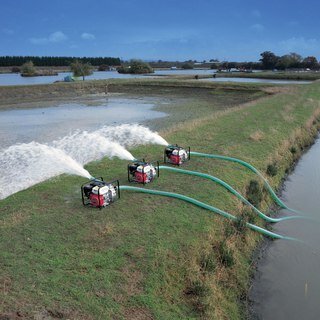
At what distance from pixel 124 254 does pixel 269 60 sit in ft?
546

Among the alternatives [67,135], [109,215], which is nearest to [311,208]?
[109,215]

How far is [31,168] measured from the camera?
1478 cm

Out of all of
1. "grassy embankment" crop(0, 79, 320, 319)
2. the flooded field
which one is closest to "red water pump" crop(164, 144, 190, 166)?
"grassy embankment" crop(0, 79, 320, 319)

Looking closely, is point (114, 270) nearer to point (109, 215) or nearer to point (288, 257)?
point (109, 215)

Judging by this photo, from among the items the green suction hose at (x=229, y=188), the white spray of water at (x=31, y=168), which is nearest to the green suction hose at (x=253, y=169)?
the green suction hose at (x=229, y=188)

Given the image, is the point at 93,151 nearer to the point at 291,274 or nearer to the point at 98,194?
the point at 98,194

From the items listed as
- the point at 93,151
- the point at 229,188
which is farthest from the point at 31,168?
the point at 229,188

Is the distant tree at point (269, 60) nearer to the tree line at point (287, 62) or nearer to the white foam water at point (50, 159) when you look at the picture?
the tree line at point (287, 62)

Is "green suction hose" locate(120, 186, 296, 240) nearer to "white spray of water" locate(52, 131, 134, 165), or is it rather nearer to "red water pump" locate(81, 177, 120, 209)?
"red water pump" locate(81, 177, 120, 209)

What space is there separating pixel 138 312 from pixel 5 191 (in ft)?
26.7

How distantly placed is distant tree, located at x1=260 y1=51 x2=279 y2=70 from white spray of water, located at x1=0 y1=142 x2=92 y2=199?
156m

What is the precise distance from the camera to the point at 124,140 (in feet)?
68.8

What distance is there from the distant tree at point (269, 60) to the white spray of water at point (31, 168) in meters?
156

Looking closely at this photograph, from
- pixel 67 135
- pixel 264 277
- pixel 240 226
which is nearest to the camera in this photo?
pixel 264 277
